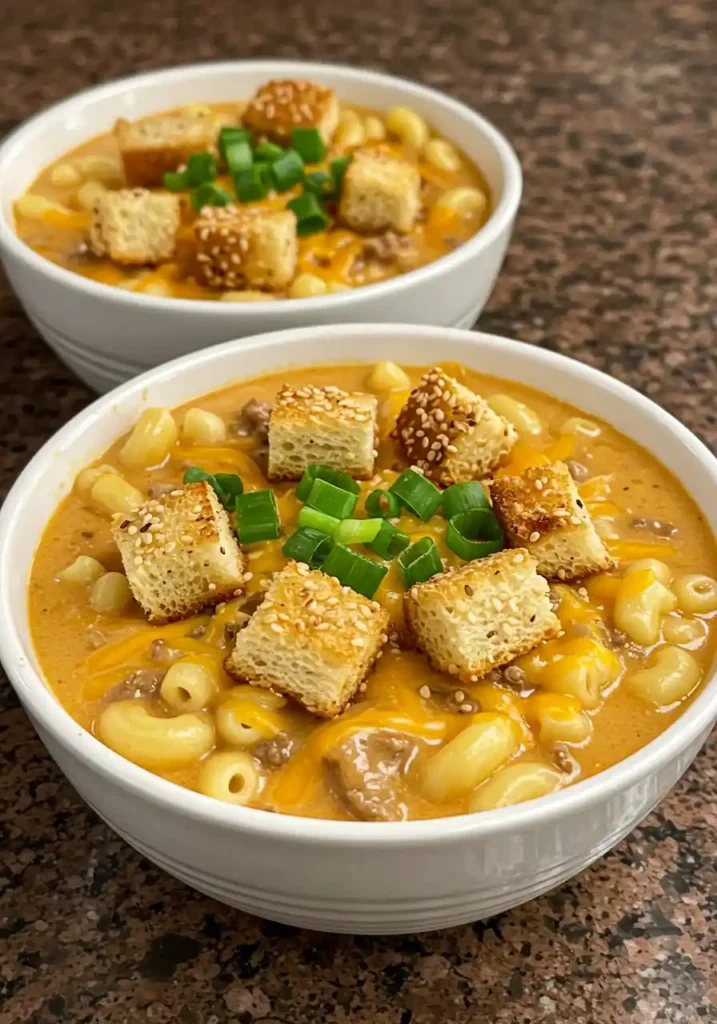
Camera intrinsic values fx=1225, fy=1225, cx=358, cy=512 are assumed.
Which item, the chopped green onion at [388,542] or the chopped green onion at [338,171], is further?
the chopped green onion at [338,171]

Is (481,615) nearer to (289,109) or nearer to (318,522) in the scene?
(318,522)

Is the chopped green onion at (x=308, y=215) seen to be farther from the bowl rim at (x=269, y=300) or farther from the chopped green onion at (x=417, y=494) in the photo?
the chopped green onion at (x=417, y=494)

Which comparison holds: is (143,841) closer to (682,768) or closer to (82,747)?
(82,747)

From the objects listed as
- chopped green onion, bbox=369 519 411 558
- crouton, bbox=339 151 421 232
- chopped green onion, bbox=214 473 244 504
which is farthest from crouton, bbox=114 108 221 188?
chopped green onion, bbox=369 519 411 558

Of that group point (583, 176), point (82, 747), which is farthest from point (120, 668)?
point (583, 176)

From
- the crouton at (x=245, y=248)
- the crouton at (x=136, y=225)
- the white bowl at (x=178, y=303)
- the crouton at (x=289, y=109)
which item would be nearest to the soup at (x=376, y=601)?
the white bowl at (x=178, y=303)

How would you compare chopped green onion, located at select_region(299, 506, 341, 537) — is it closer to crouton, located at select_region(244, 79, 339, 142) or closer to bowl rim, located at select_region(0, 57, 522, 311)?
bowl rim, located at select_region(0, 57, 522, 311)
